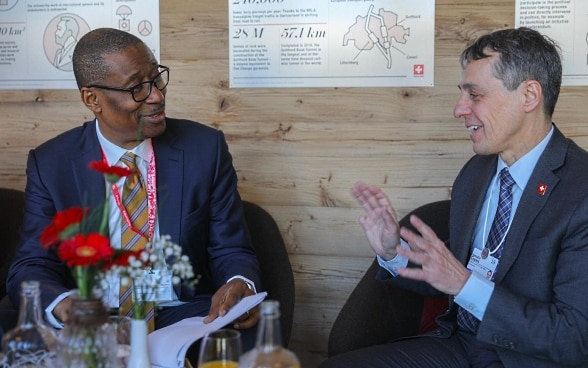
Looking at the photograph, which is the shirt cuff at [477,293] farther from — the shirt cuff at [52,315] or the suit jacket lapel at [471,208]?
the shirt cuff at [52,315]

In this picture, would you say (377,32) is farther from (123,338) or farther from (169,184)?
(123,338)

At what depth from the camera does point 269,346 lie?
174 cm

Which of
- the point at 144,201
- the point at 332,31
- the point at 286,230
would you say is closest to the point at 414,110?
the point at 332,31

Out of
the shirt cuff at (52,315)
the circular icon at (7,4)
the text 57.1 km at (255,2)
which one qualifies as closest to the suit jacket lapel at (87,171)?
the shirt cuff at (52,315)

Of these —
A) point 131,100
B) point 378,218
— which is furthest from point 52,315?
point 378,218

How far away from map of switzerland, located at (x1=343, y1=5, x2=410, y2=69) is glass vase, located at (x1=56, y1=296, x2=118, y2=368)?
6.52 feet

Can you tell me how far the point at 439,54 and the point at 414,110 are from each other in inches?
9.9

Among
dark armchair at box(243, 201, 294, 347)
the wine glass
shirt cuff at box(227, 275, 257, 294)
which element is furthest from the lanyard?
the wine glass

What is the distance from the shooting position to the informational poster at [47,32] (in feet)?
12.4

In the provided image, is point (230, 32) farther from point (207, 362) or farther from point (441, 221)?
point (207, 362)

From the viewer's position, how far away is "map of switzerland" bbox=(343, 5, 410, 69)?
342 cm

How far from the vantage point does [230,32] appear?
11.9ft

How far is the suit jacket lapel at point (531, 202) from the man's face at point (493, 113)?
105 mm

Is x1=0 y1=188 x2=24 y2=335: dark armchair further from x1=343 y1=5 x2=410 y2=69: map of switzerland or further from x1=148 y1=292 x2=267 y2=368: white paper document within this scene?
x1=343 y1=5 x2=410 y2=69: map of switzerland
